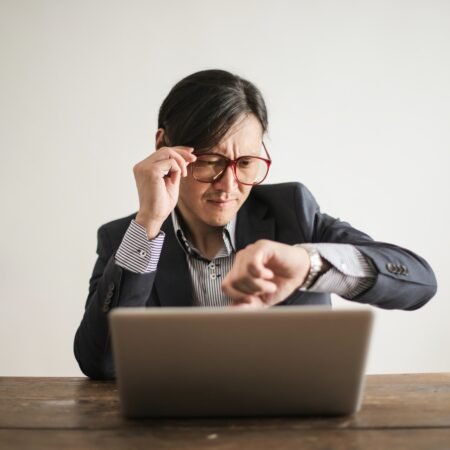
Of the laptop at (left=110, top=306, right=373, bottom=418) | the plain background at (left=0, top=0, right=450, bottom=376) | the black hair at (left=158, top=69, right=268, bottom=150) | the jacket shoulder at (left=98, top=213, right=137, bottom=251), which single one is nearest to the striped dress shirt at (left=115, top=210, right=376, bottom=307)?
the jacket shoulder at (left=98, top=213, right=137, bottom=251)

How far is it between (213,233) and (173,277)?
8.6 inches

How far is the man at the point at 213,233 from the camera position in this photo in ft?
4.45

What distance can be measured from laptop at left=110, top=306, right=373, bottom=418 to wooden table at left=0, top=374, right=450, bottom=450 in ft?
0.10

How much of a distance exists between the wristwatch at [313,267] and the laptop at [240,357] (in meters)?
0.37

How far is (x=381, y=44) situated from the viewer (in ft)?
9.46

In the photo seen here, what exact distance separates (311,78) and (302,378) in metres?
2.31

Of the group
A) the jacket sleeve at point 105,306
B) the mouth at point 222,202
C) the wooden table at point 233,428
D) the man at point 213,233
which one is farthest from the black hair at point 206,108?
the wooden table at point 233,428

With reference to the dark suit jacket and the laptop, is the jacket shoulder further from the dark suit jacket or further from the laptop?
the laptop

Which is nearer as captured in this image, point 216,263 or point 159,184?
point 159,184

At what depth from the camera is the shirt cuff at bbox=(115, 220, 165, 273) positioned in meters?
1.42

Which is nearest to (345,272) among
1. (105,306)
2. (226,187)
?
(226,187)

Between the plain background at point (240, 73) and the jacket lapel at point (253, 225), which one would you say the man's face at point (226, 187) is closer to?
the jacket lapel at point (253, 225)

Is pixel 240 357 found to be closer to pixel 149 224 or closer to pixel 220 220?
pixel 149 224

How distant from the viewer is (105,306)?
143 cm
